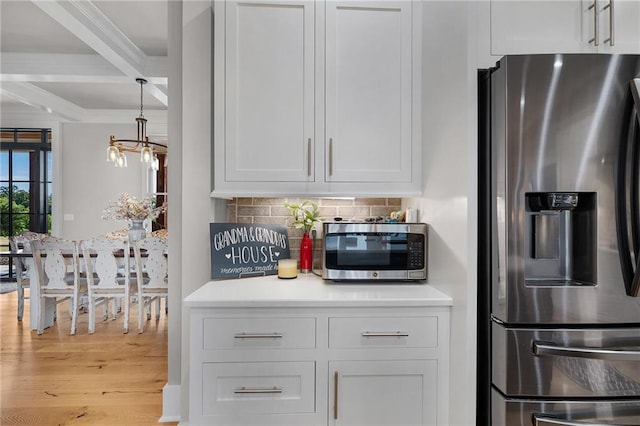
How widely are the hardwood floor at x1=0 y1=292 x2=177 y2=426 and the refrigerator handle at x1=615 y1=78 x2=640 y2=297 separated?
2355 millimetres

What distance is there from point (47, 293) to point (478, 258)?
408cm

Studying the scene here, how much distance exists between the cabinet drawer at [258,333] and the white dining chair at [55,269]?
2.86 meters

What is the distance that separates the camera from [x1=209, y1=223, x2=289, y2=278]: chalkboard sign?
1.82m

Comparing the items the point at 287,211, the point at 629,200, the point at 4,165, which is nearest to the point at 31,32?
the point at 287,211

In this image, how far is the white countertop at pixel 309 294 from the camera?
4.81 feet

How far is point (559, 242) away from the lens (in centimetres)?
132

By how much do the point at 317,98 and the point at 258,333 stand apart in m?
1.15

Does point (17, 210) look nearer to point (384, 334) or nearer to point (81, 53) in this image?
point (81, 53)

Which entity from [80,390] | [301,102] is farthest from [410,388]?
[80,390]

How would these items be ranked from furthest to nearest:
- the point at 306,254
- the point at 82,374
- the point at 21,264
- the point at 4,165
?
the point at 4,165 < the point at 21,264 < the point at 82,374 < the point at 306,254

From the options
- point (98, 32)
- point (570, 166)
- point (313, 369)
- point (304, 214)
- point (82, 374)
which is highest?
point (98, 32)

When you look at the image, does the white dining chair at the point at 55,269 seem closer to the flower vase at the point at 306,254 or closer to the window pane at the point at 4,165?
the flower vase at the point at 306,254

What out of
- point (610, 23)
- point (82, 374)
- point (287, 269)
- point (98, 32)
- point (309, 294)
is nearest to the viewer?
point (610, 23)

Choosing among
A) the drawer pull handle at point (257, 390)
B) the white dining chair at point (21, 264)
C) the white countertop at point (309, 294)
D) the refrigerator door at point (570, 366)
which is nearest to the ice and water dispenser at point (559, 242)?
the refrigerator door at point (570, 366)
